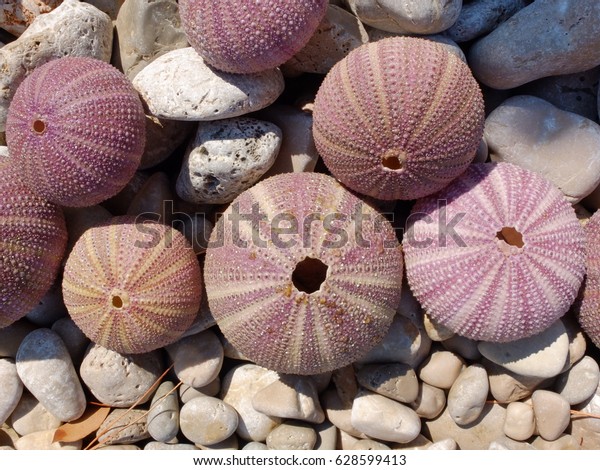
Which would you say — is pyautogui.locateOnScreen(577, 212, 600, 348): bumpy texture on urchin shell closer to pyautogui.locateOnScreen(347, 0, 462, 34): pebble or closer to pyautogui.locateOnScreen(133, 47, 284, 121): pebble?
pyautogui.locateOnScreen(347, 0, 462, 34): pebble

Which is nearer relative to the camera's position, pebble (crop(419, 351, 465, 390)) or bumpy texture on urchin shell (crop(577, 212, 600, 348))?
bumpy texture on urchin shell (crop(577, 212, 600, 348))

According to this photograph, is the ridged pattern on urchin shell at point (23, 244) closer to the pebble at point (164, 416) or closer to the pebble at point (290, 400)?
the pebble at point (164, 416)

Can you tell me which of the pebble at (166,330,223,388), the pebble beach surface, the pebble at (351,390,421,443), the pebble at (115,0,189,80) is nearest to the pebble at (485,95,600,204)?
the pebble beach surface

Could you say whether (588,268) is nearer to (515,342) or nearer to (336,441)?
(515,342)

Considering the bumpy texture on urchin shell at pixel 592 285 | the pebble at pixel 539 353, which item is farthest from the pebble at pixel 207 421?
the bumpy texture on urchin shell at pixel 592 285

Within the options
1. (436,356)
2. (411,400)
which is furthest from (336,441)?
(436,356)

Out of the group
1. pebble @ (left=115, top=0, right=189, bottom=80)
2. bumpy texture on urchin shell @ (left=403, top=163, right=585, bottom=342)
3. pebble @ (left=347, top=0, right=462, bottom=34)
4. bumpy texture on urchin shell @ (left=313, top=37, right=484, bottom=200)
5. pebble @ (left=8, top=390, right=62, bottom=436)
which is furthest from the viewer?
pebble @ (left=8, top=390, right=62, bottom=436)

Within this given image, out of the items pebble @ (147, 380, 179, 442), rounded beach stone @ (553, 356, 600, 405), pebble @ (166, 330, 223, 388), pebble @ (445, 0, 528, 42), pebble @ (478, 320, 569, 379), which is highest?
pebble @ (445, 0, 528, 42)

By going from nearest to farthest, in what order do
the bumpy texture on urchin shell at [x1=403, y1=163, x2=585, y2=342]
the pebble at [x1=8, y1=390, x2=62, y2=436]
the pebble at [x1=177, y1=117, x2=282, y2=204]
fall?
1. the bumpy texture on urchin shell at [x1=403, y1=163, x2=585, y2=342]
2. the pebble at [x1=177, y1=117, x2=282, y2=204]
3. the pebble at [x1=8, y1=390, x2=62, y2=436]

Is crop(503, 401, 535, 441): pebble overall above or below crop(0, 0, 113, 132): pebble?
below
